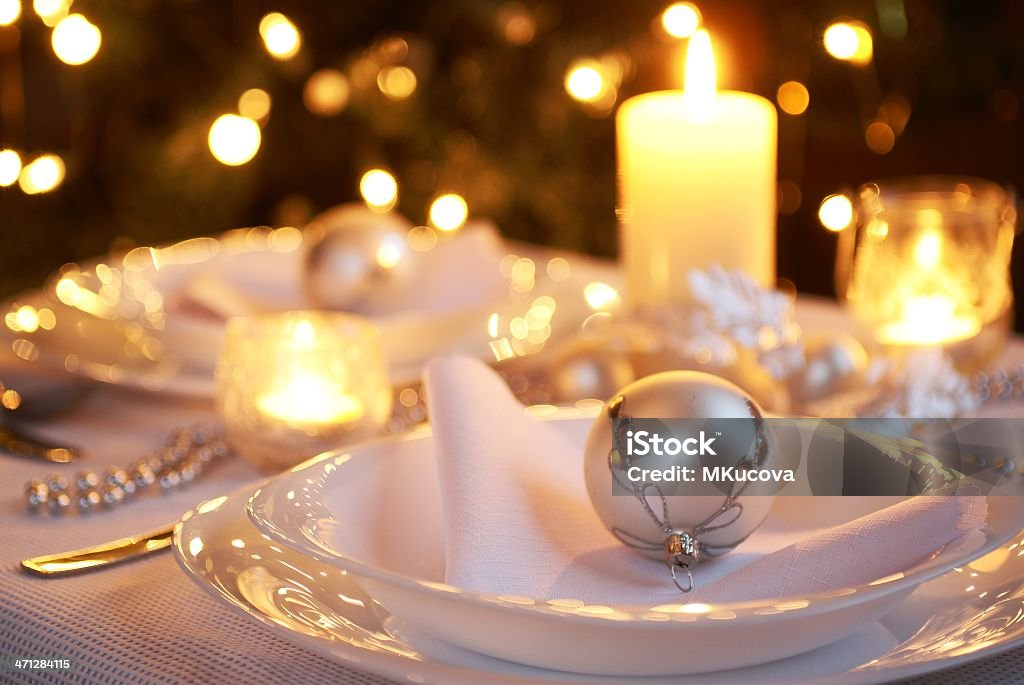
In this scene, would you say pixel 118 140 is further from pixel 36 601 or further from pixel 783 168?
pixel 36 601

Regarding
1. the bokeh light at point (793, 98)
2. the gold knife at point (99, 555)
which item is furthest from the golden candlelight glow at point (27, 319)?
the bokeh light at point (793, 98)

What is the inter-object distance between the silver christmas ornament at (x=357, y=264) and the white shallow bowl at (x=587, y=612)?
461 mm

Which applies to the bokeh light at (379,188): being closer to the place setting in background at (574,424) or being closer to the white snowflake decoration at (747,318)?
the place setting in background at (574,424)

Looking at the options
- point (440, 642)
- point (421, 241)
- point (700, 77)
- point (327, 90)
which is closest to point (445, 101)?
point (327, 90)

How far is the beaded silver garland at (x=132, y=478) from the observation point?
658mm

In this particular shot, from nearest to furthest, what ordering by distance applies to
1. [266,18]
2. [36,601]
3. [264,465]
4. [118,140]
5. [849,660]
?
[849,660]
[36,601]
[264,465]
[266,18]
[118,140]

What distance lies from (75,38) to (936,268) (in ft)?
4.28

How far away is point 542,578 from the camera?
1.59 feet

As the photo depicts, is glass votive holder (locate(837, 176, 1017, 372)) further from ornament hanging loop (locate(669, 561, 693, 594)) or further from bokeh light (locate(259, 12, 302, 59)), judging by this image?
bokeh light (locate(259, 12, 302, 59))

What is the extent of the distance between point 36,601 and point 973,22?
182 centimetres

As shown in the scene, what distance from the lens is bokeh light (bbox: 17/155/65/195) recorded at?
5.94 ft

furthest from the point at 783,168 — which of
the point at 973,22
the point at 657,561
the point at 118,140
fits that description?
the point at 657,561

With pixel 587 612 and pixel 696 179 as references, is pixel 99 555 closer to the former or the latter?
pixel 587 612

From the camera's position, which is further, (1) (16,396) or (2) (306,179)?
(2) (306,179)
